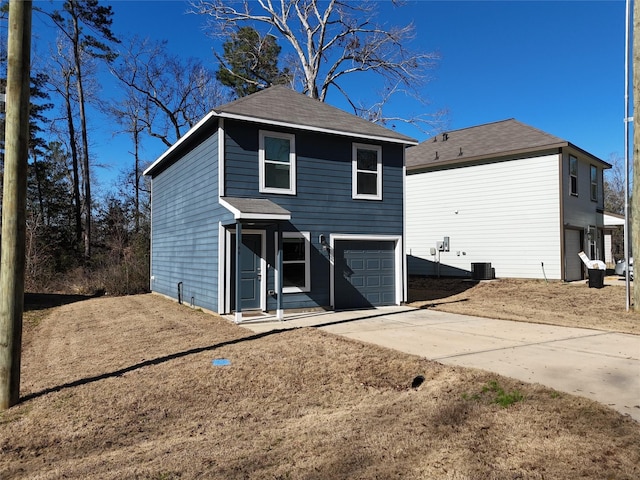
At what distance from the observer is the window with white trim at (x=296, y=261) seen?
11188 millimetres

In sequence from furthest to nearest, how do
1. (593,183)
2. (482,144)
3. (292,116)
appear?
1. (593,183)
2. (482,144)
3. (292,116)

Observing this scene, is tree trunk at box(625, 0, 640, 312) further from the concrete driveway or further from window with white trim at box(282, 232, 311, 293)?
window with white trim at box(282, 232, 311, 293)

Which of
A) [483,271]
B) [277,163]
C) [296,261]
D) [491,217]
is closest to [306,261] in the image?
[296,261]

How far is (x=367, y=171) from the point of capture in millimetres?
12570

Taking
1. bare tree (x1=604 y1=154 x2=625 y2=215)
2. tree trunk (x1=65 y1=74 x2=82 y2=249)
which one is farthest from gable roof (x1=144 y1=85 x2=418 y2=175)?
bare tree (x1=604 y1=154 x2=625 y2=215)

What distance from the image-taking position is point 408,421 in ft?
13.4

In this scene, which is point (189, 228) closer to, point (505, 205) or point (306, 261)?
point (306, 261)

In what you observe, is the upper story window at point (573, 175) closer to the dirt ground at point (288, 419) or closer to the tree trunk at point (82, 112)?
the dirt ground at point (288, 419)

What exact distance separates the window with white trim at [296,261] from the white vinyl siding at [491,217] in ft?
34.4

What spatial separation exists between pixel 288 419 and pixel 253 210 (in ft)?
19.6

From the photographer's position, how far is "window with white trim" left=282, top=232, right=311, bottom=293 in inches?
440

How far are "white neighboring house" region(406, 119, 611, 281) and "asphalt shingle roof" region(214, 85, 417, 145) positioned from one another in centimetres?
753

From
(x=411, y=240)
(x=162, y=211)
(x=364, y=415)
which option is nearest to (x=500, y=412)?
(x=364, y=415)

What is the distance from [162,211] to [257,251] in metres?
6.96
